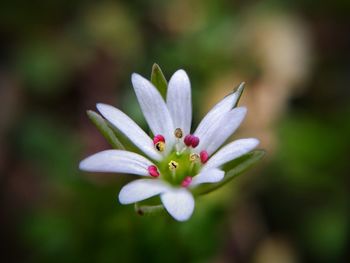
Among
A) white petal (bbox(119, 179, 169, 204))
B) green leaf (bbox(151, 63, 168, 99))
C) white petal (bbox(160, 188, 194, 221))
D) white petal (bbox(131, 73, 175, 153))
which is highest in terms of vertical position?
green leaf (bbox(151, 63, 168, 99))

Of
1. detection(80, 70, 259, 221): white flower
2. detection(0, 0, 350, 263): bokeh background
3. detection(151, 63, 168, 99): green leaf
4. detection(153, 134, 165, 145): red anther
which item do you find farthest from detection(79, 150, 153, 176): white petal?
detection(0, 0, 350, 263): bokeh background

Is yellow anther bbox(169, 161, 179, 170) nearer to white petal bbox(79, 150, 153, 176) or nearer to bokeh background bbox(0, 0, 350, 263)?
white petal bbox(79, 150, 153, 176)

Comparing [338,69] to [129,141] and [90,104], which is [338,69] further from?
[129,141]

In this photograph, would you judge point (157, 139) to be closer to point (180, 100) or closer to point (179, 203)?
point (180, 100)

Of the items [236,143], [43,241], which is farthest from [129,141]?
[43,241]

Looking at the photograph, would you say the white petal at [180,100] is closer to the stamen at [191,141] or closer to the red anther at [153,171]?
the stamen at [191,141]

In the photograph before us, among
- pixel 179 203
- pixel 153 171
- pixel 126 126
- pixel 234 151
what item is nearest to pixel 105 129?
pixel 126 126
